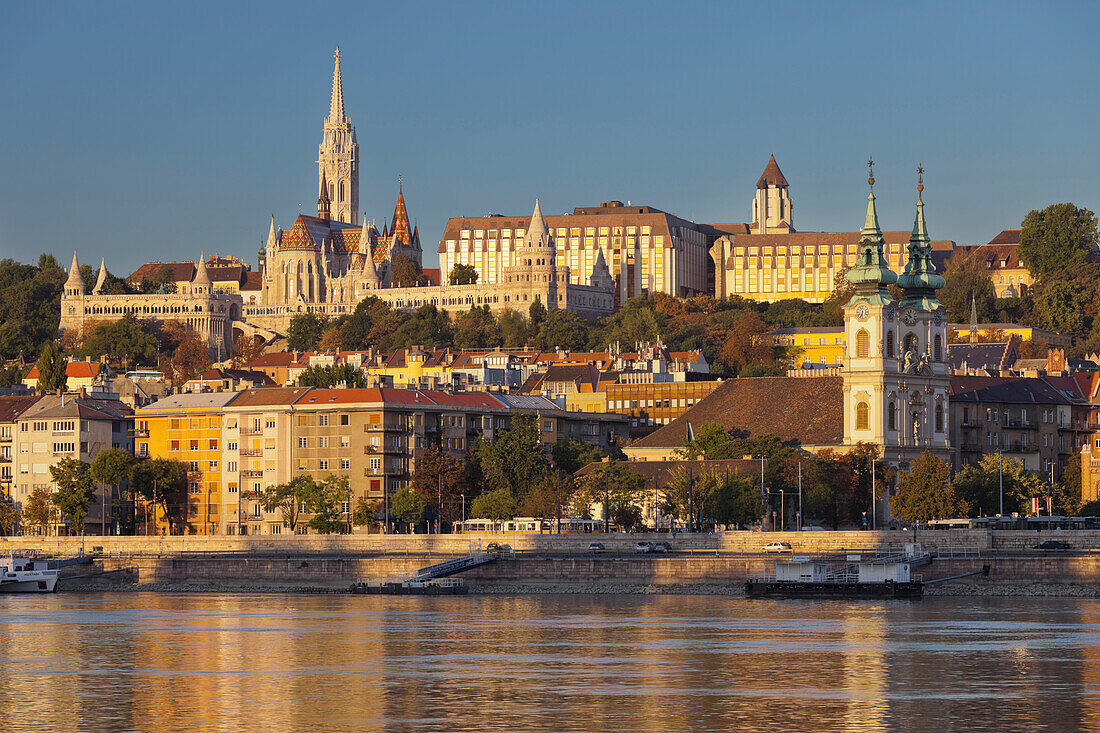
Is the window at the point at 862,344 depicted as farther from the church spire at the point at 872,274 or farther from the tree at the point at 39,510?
the tree at the point at 39,510

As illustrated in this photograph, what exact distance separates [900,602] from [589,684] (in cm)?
3422

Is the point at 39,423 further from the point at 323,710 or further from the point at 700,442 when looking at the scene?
the point at 323,710

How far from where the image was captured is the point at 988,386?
136 m

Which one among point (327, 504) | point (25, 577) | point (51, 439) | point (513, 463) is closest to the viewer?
point (25, 577)

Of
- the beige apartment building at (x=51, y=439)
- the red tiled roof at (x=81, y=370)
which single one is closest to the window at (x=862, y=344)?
the beige apartment building at (x=51, y=439)

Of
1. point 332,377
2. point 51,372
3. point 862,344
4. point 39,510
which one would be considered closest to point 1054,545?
point 862,344

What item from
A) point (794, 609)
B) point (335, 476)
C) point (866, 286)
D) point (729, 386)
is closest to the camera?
point (794, 609)

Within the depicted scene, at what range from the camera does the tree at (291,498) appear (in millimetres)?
116938

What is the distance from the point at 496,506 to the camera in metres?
114

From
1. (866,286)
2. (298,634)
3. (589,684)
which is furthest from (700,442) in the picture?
(589,684)

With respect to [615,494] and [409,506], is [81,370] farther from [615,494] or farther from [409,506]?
[615,494]

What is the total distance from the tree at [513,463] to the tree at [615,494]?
3.44 m

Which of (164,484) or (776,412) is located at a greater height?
(776,412)

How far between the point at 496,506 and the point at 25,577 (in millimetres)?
24795
